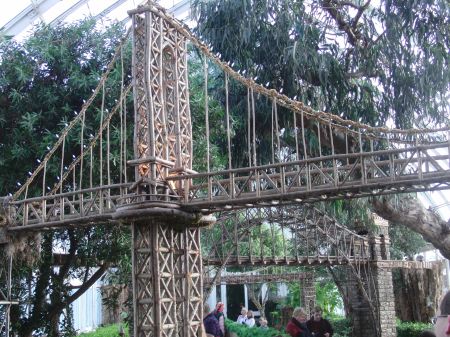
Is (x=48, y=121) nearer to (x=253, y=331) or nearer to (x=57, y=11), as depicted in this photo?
(x=57, y=11)

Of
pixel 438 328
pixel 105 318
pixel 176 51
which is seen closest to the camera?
pixel 438 328

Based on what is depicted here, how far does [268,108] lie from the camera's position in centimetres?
1675

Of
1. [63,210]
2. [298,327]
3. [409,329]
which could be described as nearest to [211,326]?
[298,327]

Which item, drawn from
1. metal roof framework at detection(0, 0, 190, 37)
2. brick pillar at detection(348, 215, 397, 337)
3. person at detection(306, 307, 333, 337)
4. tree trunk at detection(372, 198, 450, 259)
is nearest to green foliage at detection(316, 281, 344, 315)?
brick pillar at detection(348, 215, 397, 337)

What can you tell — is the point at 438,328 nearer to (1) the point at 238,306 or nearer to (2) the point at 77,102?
(2) the point at 77,102

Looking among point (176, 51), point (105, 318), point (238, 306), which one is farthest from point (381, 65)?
point (238, 306)

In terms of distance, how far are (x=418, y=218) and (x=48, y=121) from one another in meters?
10.4

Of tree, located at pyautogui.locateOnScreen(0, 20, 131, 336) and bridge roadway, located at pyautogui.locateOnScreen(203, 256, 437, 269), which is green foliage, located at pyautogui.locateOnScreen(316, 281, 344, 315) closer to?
bridge roadway, located at pyautogui.locateOnScreen(203, 256, 437, 269)

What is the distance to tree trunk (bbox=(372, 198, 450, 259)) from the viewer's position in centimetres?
1858

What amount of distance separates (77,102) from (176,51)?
4871mm

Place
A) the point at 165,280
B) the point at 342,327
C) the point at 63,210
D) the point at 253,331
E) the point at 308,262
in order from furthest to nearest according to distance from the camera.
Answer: the point at 342,327, the point at 308,262, the point at 253,331, the point at 63,210, the point at 165,280

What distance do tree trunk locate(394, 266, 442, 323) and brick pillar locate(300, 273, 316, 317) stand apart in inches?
147

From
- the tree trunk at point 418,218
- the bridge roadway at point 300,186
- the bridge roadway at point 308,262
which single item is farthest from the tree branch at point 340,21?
the bridge roadway at point 308,262

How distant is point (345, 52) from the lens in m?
17.5
